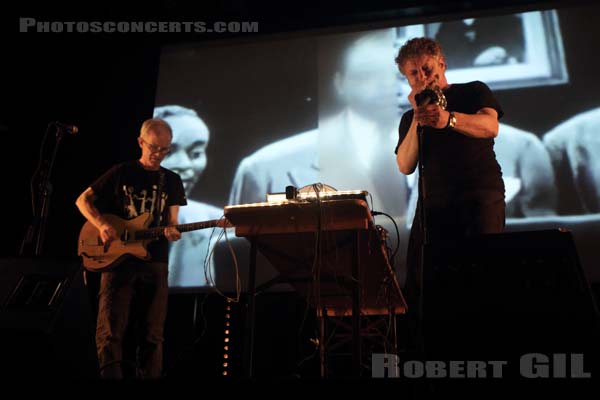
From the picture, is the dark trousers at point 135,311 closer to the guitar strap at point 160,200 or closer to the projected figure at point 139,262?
the projected figure at point 139,262

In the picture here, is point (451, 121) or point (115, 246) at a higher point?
point (451, 121)

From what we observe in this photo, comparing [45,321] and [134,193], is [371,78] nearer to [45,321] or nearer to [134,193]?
[134,193]

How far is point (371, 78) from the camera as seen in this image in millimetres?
4016

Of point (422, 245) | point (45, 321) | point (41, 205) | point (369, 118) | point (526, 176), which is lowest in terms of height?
point (45, 321)

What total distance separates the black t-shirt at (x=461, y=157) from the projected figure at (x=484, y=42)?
1643 millimetres

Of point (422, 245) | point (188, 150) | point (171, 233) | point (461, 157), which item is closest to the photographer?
point (422, 245)

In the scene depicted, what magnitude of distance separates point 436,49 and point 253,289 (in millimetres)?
1319

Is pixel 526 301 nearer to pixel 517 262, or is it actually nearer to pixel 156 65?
pixel 517 262

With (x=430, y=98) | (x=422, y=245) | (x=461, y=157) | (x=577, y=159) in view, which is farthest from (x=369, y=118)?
(x=422, y=245)

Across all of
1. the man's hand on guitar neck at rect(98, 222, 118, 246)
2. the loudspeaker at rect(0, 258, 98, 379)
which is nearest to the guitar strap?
the man's hand on guitar neck at rect(98, 222, 118, 246)

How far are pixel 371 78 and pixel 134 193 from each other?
6.37ft

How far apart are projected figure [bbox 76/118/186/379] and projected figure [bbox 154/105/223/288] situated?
72cm

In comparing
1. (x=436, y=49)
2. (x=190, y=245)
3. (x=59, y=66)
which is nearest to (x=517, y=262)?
(x=436, y=49)

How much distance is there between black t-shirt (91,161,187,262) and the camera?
127 inches
